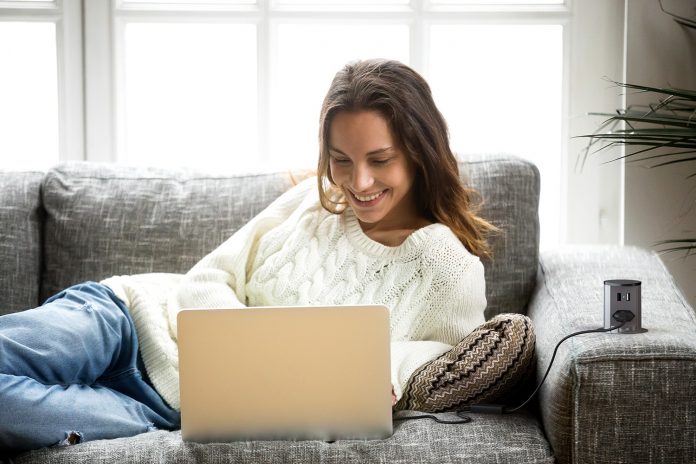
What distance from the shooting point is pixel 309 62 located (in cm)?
264

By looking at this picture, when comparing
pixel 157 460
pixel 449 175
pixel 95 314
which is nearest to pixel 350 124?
pixel 449 175

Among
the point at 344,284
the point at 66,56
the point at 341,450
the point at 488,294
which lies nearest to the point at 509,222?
the point at 488,294

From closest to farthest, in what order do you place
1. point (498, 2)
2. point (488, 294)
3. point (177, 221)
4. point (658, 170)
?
point (488, 294), point (177, 221), point (658, 170), point (498, 2)

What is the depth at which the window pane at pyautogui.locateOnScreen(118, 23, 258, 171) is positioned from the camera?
2646mm

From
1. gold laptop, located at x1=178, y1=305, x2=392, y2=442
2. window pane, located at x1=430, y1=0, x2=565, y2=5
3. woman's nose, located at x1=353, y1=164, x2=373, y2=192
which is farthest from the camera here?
window pane, located at x1=430, y1=0, x2=565, y2=5

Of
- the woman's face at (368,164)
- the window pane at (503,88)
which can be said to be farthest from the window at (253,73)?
the woman's face at (368,164)

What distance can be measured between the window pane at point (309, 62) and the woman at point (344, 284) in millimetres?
541

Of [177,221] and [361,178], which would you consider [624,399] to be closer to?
[361,178]

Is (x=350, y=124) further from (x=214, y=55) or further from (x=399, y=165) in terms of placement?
(x=214, y=55)

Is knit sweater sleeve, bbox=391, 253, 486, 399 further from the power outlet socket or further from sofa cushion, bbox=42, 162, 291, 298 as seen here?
sofa cushion, bbox=42, 162, 291, 298

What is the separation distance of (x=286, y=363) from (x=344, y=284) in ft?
1.65

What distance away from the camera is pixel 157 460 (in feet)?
4.91

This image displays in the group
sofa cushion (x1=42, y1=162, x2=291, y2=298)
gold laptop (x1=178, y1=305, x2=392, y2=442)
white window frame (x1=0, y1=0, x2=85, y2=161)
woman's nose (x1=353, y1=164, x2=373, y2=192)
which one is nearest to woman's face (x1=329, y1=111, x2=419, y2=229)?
woman's nose (x1=353, y1=164, x2=373, y2=192)

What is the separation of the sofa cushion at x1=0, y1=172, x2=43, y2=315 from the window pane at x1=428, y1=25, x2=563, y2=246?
114 centimetres
